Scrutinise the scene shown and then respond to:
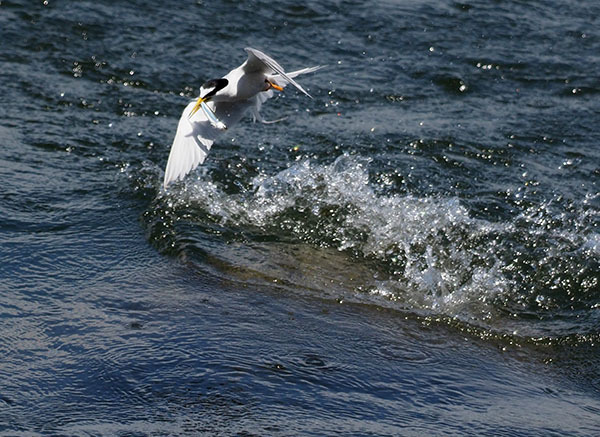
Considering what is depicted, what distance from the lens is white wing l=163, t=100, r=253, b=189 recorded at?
4539 mm

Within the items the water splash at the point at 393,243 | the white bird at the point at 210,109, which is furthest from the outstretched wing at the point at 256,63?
the water splash at the point at 393,243

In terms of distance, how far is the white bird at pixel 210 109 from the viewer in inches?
180

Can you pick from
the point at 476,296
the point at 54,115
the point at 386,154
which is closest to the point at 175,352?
the point at 476,296

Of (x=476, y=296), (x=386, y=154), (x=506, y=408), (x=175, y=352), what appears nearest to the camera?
(x=506, y=408)

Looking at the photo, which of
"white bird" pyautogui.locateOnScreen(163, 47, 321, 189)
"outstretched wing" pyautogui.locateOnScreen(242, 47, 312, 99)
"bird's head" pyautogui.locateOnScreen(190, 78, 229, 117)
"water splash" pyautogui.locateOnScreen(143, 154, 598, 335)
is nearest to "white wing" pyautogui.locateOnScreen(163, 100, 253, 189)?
"white bird" pyautogui.locateOnScreen(163, 47, 321, 189)

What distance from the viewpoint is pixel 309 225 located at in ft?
16.7

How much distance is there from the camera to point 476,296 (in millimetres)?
4383

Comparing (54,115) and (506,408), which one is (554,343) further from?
(54,115)

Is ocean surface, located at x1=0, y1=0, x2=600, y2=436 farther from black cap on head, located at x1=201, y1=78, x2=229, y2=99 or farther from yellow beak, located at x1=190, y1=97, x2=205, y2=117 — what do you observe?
black cap on head, located at x1=201, y1=78, x2=229, y2=99

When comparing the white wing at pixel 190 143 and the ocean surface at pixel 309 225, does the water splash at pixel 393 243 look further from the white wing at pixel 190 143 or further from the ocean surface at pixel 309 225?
the white wing at pixel 190 143

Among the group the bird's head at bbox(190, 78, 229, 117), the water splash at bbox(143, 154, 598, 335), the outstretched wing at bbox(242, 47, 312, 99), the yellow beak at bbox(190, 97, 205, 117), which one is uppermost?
the outstretched wing at bbox(242, 47, 312, 99)

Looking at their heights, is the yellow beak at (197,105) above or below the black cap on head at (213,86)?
below

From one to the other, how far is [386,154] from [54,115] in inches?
94.3

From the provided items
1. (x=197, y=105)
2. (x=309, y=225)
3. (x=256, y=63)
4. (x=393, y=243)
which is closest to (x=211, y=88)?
(x=197, y=105)
